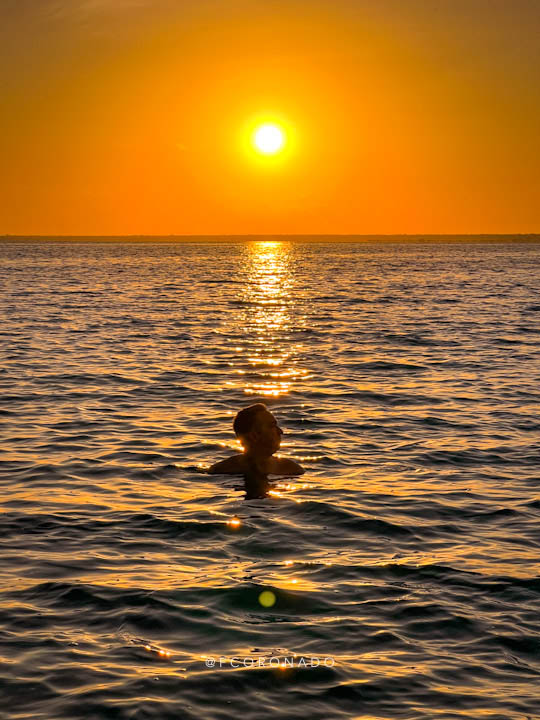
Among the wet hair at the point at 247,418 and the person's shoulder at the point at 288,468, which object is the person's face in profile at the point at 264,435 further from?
the person's shoulder at the point at 288,468

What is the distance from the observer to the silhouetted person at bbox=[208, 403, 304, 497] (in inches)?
541

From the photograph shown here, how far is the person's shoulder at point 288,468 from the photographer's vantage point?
14.4 meters

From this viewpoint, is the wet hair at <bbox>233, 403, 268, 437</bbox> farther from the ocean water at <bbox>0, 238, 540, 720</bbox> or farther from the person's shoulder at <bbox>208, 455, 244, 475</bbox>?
the ocean water at <bbox>0, 238, 540, 720</bbox>

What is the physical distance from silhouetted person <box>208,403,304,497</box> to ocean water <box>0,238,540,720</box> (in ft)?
0.83

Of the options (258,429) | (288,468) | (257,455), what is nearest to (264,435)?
(258,429)

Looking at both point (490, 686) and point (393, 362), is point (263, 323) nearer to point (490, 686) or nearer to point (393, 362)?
point (393, 362)

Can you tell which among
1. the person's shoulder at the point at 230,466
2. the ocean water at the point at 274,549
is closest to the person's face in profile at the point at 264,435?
the person's shoulder at the point at 230,466

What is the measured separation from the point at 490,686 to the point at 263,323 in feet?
125

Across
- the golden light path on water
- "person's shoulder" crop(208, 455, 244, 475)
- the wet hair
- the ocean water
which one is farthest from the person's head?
the golden light path on water

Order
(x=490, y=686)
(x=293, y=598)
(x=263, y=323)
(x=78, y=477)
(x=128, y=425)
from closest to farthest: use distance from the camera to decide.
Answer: (x=490, y=686)
(x=293, y=598)
(x=78, y=477)
(x=128, y=425)
(x=263, y=323)

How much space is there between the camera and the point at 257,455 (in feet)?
46.3

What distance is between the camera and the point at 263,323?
45344 millimetres

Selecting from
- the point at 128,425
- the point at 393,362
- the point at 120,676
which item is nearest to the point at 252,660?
the point at 120,676

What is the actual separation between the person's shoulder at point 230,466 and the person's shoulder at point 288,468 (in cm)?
59
